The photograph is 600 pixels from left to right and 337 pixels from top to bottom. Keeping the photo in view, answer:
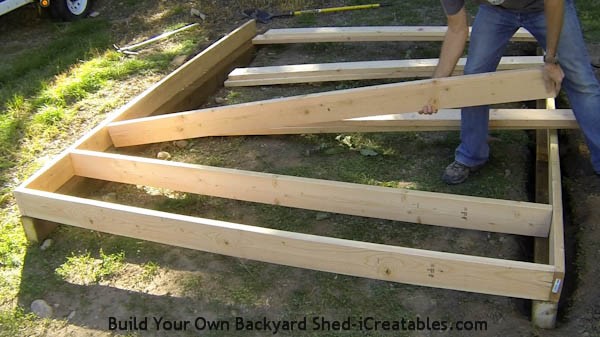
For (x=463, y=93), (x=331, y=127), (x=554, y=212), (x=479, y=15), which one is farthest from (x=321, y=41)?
(x=554, y=212)

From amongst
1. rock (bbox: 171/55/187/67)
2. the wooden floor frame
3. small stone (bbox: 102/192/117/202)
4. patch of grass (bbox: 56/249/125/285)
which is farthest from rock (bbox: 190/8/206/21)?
patch of grass (bbox: 56/249/125/285)

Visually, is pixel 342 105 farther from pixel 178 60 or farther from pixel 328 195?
pixel 178 60

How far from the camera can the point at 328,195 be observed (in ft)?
11.4

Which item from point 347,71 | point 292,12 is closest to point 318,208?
point 347,71

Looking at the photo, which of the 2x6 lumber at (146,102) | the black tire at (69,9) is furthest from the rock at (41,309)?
the black tire at (69,9)

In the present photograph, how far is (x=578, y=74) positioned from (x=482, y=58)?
0.52 metres

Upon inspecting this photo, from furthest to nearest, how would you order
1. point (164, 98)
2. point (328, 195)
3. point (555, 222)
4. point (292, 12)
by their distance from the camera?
point (292, 12)
point (164, 98)
point (328, 195)
point (555, 222)

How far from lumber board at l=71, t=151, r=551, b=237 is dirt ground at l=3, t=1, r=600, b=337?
0.15m

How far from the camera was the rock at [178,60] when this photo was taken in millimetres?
5944

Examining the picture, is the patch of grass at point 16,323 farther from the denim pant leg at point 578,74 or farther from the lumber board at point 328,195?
the denim pant leg at point 578,74

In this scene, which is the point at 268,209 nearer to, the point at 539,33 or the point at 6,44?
the point at 539,33

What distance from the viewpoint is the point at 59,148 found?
4.73 metres

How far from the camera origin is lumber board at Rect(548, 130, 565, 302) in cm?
266

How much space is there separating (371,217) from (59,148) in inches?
104
